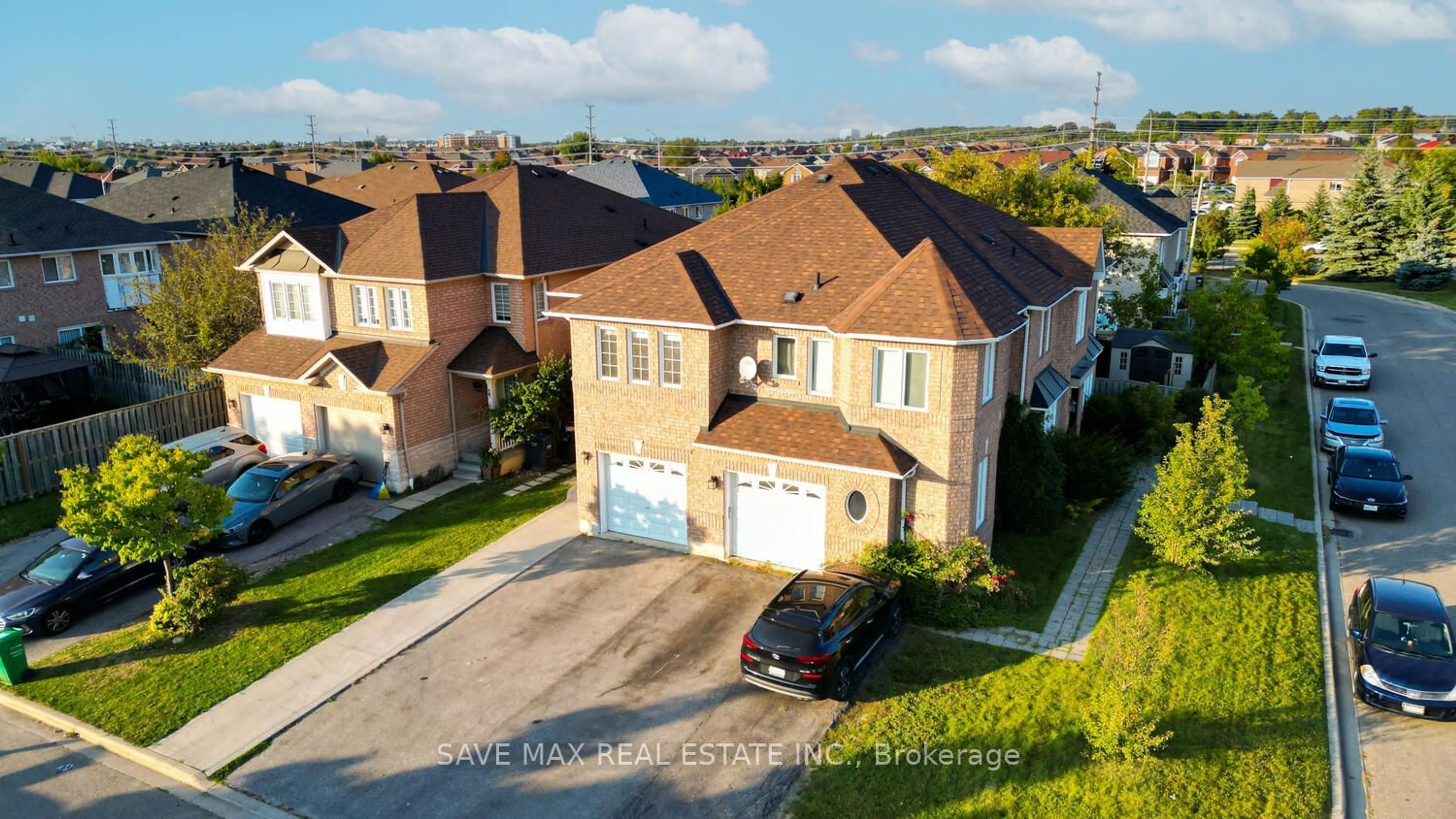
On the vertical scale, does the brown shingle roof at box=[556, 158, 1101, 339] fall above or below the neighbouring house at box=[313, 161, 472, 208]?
below

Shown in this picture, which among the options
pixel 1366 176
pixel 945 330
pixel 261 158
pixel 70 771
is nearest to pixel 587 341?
pixel 945 330

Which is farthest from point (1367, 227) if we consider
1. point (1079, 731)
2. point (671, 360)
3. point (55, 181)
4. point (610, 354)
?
point (55, 181)

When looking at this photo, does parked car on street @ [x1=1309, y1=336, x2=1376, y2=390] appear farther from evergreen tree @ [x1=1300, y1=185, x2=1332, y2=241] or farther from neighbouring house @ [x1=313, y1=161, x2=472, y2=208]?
evergreen tree @ [x1=1300, y1=185, x2=1332, y2=241]

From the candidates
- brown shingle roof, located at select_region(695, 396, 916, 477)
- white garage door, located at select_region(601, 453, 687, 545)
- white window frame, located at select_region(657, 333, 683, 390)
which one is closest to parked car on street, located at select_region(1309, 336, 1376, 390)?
brown shingle roof, located at select_region(695, 396, 916, 477)

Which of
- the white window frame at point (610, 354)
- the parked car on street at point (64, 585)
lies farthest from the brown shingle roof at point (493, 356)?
the parked car on street at point (64, 585)

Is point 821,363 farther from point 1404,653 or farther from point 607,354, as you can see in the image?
point 1404,653

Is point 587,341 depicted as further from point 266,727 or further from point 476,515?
point 266,727
